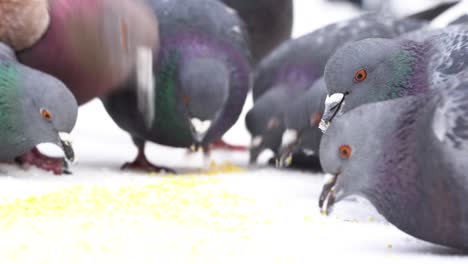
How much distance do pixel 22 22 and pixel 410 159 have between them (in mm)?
2232

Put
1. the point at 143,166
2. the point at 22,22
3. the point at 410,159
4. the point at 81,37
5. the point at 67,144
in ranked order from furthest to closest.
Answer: the point at 143,166 < the point at 81,37 < the point at 22,22 < the point at 67,144 < the point at 410,159

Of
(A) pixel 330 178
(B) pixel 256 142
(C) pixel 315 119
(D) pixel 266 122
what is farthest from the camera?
(B) pixel 256 142

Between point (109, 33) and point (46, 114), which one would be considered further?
point (109, 33)

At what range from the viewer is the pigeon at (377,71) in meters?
3.18

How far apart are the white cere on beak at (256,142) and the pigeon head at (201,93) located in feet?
2.19

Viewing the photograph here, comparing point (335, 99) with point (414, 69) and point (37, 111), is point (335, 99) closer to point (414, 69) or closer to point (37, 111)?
point (414, 69)


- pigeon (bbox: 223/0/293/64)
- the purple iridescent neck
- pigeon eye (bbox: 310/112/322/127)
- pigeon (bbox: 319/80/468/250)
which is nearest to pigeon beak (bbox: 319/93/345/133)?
the purple iridescent neck

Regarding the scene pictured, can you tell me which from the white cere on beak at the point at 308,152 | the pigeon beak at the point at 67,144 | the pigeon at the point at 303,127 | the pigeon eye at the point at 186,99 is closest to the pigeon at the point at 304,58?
the pigeon at the point at 303,127

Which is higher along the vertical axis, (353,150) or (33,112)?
(353,150)

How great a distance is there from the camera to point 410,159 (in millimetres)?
2502

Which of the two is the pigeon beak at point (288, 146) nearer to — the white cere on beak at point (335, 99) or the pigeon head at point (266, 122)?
the pigeon head at point (266, 122)

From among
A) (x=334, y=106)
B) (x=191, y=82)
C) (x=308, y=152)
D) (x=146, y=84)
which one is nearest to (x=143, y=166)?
(x=146, y=84)

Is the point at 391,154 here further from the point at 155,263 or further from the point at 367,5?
the point at 367,5

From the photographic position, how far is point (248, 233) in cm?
280
